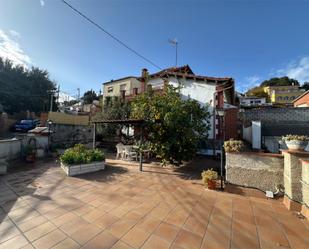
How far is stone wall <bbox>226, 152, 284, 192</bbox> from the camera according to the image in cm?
505

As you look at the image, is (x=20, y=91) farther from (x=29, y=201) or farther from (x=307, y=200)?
(x=307, y=200)

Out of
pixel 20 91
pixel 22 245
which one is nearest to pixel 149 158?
pixel 22 245

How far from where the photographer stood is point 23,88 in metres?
25.3

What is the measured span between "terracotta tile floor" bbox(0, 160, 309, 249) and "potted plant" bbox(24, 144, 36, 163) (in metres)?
3.21

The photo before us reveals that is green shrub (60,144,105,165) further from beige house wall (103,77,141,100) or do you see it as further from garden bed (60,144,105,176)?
beige house wall (103,77,141,100)

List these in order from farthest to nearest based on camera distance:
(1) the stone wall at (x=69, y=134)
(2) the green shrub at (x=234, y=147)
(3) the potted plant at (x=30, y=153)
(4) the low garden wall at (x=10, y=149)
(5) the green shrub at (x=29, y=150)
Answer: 1. (1) the stone wall at (x=69, y=134)
2. (5) the green shrub at (x=29, y=150)
3. (3) the potted plant at (x=30, y=153)
4. (4) the low garden wall at (x=10, y=149)
5. (2) the green shrub at (x=234, y=147)

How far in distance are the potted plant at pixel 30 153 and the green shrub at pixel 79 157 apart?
2.97 metres

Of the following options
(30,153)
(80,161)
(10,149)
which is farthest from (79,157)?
(10,149)

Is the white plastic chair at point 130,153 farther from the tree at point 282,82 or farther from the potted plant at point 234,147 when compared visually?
the tree at point 282,82

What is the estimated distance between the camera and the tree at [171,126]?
25.1 feet

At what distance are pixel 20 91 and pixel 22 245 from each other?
93.3 feet

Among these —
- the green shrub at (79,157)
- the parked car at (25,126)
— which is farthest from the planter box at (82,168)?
the parked car at (25,126)

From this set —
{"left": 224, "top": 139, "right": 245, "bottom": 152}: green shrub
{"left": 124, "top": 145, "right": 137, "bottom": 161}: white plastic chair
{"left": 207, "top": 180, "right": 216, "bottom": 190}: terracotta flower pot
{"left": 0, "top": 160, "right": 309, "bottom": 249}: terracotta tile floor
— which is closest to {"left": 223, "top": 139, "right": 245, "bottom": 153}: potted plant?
{"left": 224, "top": 139, "right": 245, "bottom": 152}: green shrub

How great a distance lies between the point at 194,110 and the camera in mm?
8398
